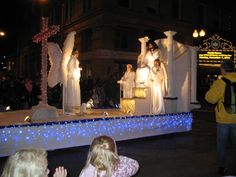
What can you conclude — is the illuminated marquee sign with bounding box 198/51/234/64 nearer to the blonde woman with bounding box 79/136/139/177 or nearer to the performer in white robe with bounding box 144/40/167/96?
the performer in white robe with bounding box 144/40/167/96

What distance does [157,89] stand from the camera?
39.6 feet

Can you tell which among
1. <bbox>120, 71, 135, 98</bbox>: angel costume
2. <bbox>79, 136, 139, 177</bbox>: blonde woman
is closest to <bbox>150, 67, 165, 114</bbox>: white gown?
<bbox>120, 71, 135, 98</bbox>: angel costume

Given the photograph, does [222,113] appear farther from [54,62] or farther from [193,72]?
[54,62]

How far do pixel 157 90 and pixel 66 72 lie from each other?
300 centimetres

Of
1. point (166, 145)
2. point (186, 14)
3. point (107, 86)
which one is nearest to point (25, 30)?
point (186, 14)

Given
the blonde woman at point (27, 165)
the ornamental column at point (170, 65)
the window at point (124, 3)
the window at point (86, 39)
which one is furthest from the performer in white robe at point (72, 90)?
the window at point (86, 39)

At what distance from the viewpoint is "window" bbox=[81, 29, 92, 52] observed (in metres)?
27.2

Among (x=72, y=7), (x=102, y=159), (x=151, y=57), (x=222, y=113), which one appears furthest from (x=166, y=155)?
(x=72, y=7)

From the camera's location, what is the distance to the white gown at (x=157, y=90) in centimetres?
1188

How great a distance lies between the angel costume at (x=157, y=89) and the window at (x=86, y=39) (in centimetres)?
1525

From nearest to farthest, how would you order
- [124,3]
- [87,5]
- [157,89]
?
[157,89]
[124,3]
[87,5]

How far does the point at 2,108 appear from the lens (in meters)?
13.9

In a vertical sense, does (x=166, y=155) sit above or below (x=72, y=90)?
below

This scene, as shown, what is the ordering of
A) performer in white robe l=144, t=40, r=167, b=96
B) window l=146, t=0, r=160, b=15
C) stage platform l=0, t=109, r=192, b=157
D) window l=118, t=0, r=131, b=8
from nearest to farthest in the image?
1. stage platform l=0, t=109, r=192, b=157
2. performer in white robe l=144, t=40, r=167, b=96
3. window l=118, t=0, r=131, b=8
4. window l=146, t=0, r=160, b=15
